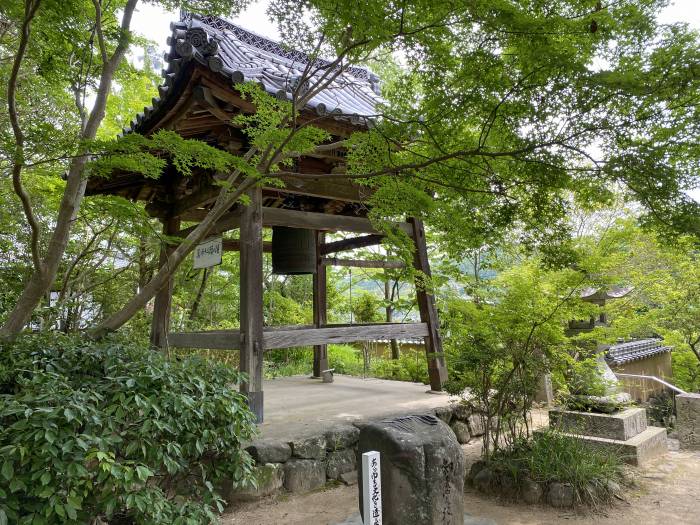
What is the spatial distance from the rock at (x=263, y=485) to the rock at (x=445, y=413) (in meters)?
2.10

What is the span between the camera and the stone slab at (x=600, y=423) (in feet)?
15.9

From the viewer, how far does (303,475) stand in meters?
3.99

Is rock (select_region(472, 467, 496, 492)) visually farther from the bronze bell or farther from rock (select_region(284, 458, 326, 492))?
the bronze bell

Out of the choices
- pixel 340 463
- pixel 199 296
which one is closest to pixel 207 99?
pixel 340 463

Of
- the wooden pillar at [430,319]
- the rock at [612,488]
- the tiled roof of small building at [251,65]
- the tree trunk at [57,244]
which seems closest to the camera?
the tree trunk at [57,244]

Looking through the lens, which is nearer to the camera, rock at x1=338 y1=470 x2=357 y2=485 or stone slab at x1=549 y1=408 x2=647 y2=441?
rock at x1=338 y1=470 x2=357 y2=485

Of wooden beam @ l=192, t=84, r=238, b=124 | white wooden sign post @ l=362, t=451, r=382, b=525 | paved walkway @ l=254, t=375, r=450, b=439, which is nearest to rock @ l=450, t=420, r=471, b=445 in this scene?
paved walkway @ l=254, t=375, r=450, b=439

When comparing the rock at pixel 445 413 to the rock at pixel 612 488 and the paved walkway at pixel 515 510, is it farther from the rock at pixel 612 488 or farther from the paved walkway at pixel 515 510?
the rock at pixel 612 488

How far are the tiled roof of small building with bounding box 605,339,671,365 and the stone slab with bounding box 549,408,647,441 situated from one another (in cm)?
352

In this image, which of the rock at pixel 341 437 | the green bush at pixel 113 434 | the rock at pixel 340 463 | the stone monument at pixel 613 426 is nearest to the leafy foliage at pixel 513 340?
the stone monument at pixel 613 426

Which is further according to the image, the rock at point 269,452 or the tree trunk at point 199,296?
the tree trunk at point 199,296

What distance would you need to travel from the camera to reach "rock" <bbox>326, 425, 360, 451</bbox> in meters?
4.28

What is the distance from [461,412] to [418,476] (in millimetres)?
2959

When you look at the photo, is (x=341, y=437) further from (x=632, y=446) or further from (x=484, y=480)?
(x=632, y=446)
